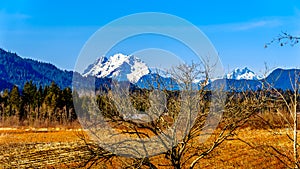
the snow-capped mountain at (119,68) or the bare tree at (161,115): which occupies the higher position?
the snow-capped mountain at (119,68)

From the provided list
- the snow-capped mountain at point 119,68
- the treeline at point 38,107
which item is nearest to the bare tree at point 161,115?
the snow-capped mountain at point 119,68

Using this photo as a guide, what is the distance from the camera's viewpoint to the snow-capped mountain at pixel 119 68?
629 cm

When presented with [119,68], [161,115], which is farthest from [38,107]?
[161,115]

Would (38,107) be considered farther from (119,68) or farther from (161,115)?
(161,115)

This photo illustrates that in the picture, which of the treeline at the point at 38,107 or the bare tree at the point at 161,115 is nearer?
the bare tree at the point at 161,115

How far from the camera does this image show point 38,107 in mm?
73375

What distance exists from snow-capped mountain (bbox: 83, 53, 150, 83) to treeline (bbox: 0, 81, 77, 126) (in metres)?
61.5

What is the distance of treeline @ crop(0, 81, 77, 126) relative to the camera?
70062 mm

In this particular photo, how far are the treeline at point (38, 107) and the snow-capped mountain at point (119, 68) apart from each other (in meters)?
61.5

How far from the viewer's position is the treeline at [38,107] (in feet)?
230

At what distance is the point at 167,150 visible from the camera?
6.70 metres

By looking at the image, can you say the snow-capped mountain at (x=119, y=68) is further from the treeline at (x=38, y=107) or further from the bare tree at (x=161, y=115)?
the treeline at (x=38, y=107)

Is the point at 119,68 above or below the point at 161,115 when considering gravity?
above

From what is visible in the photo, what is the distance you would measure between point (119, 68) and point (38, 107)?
69.1 metres
